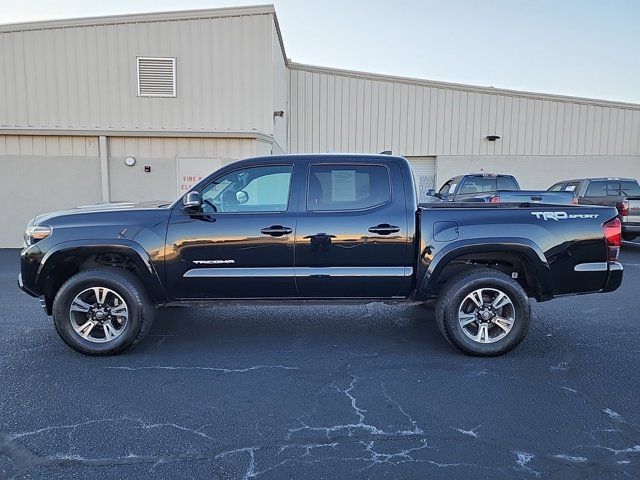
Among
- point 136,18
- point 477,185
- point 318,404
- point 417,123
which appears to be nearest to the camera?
point 318,404

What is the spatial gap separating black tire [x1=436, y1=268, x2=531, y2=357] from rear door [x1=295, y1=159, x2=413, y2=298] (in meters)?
0.42

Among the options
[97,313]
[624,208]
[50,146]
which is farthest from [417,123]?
[97,313]

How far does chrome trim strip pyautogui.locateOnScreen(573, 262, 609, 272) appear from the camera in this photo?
4.03 metres

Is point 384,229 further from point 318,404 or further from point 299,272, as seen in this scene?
point 318,404

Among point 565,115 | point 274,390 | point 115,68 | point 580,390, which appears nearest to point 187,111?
point 115,68

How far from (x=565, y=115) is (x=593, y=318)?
1385 cm

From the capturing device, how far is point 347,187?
4.23 meters

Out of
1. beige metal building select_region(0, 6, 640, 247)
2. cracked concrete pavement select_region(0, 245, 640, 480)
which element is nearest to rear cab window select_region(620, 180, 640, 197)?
cracked concrete pavement select_region(0, 245, 640, 480)

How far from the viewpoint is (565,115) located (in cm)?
1644

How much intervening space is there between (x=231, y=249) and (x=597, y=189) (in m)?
11.3

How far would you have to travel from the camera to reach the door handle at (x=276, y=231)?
404cm

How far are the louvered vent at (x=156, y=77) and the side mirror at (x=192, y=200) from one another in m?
7.70

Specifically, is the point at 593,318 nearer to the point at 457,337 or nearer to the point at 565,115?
the point at 457,337

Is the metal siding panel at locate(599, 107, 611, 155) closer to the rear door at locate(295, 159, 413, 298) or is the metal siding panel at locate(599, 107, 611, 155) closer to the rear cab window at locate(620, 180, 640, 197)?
the rear cab window at locate(620, 180, 640, 197)
